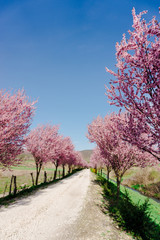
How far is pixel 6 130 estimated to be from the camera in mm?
9203

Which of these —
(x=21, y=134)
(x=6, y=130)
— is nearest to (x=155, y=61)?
(x=6, y=130)

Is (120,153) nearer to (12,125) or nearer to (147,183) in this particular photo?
(12,125)

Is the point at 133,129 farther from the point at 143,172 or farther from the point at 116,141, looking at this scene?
the point at 143,172

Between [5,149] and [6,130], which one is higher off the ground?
[6,130]

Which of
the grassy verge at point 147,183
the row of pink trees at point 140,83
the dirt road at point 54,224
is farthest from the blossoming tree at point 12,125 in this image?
the grassy verge at point 147,183

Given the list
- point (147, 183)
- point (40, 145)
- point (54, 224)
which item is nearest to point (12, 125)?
point (54, 224)

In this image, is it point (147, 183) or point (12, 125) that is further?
point (147, 183)

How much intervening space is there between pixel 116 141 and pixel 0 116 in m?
9.33

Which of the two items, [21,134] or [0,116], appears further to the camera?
[21,134]

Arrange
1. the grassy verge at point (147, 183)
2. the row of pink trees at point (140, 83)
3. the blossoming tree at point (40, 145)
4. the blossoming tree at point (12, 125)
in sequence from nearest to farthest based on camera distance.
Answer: the row of pink trees at point (140, 83), the blossoming tree at point (12, 125), the blossoming tree at point (40, 145), the grassy verge at point (147, 183)

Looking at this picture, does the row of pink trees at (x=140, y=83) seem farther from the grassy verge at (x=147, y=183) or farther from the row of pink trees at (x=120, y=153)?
the grassy verge at (x=147, y=183)

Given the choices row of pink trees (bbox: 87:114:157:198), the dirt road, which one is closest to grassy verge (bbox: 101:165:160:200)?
row of pink trees (bbox: 87:114:157:198)

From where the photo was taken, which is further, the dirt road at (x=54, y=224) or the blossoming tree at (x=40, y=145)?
the blossoming tree at (x=40, y=145)

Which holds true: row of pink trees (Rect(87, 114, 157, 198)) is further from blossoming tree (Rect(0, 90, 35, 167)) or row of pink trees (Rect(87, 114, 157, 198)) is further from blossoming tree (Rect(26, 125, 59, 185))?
blossoming tree (Rect(26, 125, 59, 185))
